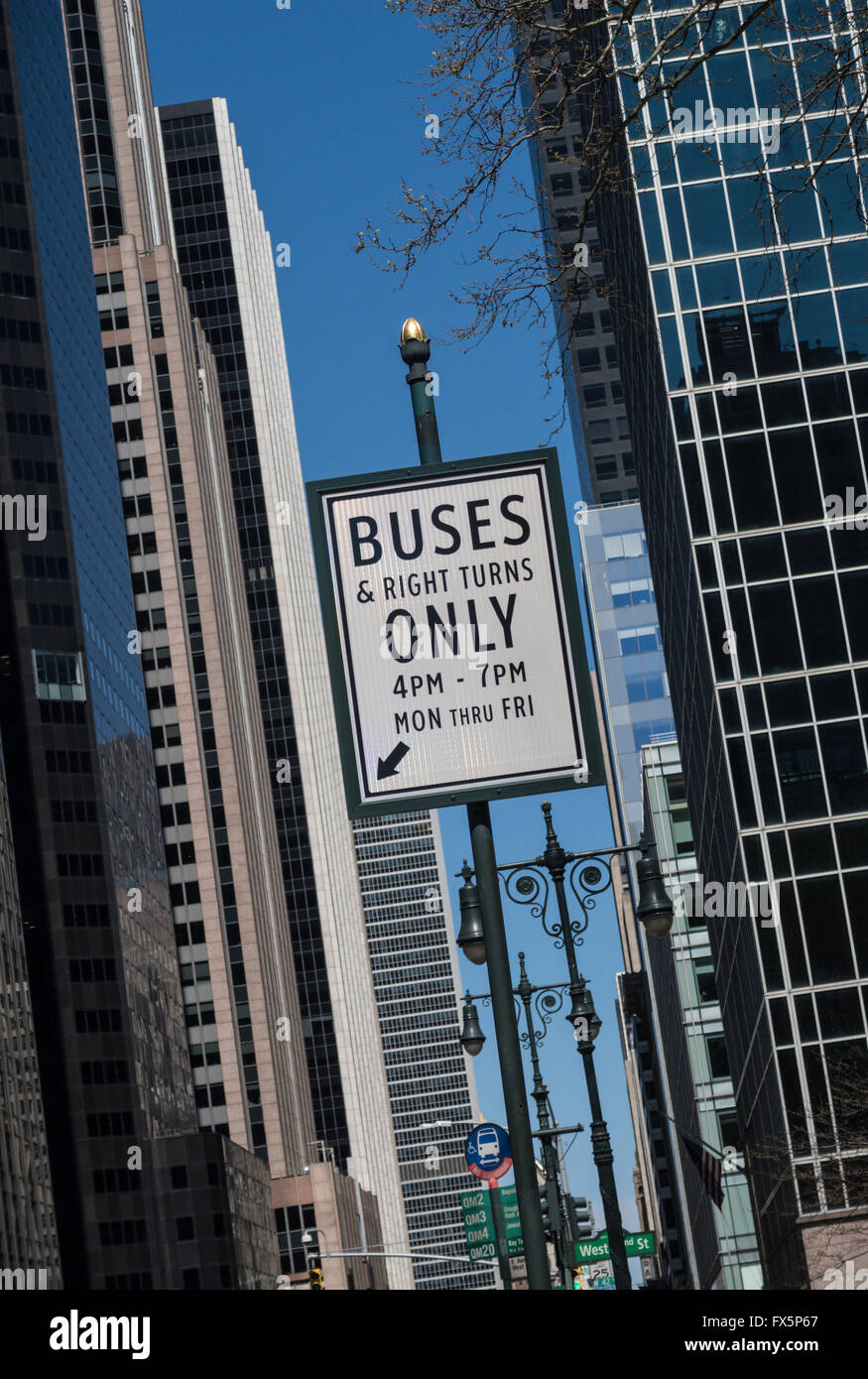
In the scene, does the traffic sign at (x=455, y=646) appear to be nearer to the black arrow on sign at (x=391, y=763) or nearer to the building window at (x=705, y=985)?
the black arrow on sign at (x=391, y=763)

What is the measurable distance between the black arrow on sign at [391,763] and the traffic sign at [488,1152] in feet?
62.9

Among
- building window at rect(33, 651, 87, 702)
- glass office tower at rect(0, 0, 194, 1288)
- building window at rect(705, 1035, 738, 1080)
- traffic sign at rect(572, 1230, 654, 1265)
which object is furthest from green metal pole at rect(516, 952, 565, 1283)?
building window at rect(33, 651, 87, 702)

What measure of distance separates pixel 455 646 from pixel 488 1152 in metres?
19.7

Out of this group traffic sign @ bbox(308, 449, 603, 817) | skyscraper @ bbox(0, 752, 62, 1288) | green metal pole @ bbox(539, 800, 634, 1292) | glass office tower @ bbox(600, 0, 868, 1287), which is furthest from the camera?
skyscraper @ bbox(0, 752, 62, 1288)

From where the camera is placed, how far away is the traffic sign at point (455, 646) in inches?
257

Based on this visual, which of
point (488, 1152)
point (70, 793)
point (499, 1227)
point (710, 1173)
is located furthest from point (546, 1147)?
point (70, 793)

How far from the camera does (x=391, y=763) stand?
6.58 metres

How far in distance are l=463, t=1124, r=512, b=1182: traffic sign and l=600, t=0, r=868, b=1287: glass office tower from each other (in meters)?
27.2

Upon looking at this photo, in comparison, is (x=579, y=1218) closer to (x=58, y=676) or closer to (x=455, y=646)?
(x=455, y=646)

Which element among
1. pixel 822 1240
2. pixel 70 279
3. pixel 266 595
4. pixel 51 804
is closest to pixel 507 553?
pixel 822 1240

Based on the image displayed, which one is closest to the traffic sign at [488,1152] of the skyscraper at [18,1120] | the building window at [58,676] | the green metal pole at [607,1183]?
the green metal pole at [607,1183]

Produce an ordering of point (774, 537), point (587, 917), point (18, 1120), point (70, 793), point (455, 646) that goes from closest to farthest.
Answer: point (455, 646), point (587, 917), point (774, 537), point (18, 1120), point (70, 793)

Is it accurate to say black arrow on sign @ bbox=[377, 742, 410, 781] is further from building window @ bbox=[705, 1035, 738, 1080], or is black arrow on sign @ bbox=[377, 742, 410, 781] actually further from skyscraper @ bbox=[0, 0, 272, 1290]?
skyscraper @ bbox=[0, 0, 272, 1290]

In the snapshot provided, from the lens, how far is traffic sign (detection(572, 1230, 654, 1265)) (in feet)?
114
